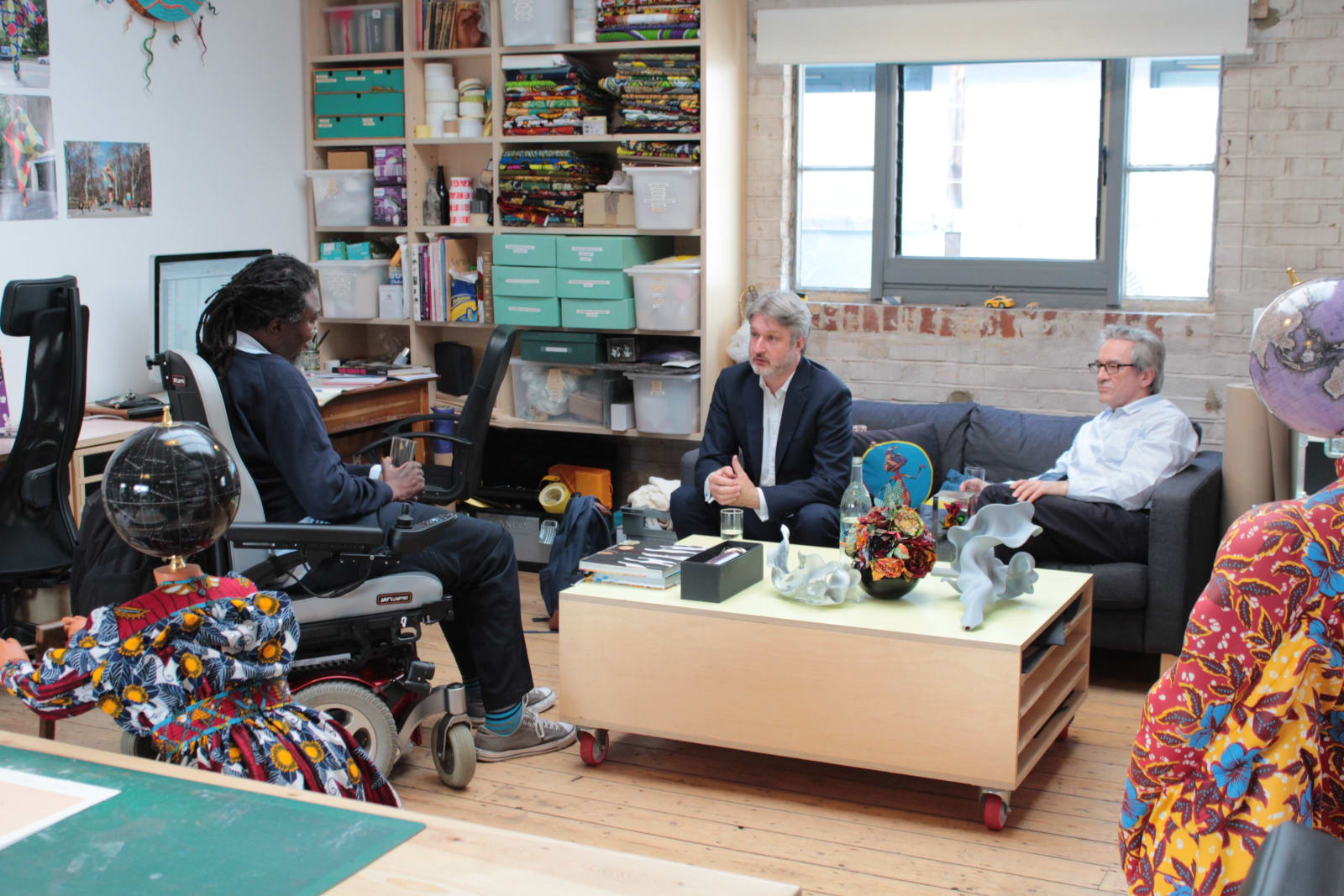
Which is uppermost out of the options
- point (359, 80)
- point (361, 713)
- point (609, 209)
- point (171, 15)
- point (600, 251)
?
point (171, 15)

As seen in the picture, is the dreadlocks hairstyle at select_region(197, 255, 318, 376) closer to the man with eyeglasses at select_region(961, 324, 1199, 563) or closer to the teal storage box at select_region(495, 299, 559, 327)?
the teal storage box at select_region(495, 299, 559, 327)

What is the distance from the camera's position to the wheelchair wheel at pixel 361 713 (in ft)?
9.29

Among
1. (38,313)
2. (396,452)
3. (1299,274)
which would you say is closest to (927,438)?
(1299,274)

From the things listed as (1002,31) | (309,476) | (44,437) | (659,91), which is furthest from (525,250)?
(309,476)

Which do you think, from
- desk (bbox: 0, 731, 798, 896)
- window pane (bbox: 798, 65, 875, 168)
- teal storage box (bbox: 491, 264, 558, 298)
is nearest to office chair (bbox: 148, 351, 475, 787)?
desk (bbox: 0, 731, 798, 896)

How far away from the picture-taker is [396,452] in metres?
3.23

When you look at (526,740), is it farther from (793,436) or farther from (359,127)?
(359,127)

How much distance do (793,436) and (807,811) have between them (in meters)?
1.32

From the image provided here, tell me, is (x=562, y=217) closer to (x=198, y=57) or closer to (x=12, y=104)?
(x=198, y=57)

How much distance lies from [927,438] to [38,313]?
8.96ft

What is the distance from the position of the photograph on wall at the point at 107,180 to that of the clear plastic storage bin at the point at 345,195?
84 centimetres

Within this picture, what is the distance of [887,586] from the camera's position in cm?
299

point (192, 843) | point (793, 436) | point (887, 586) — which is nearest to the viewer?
point (192, 843)

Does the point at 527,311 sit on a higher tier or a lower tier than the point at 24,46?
lower
